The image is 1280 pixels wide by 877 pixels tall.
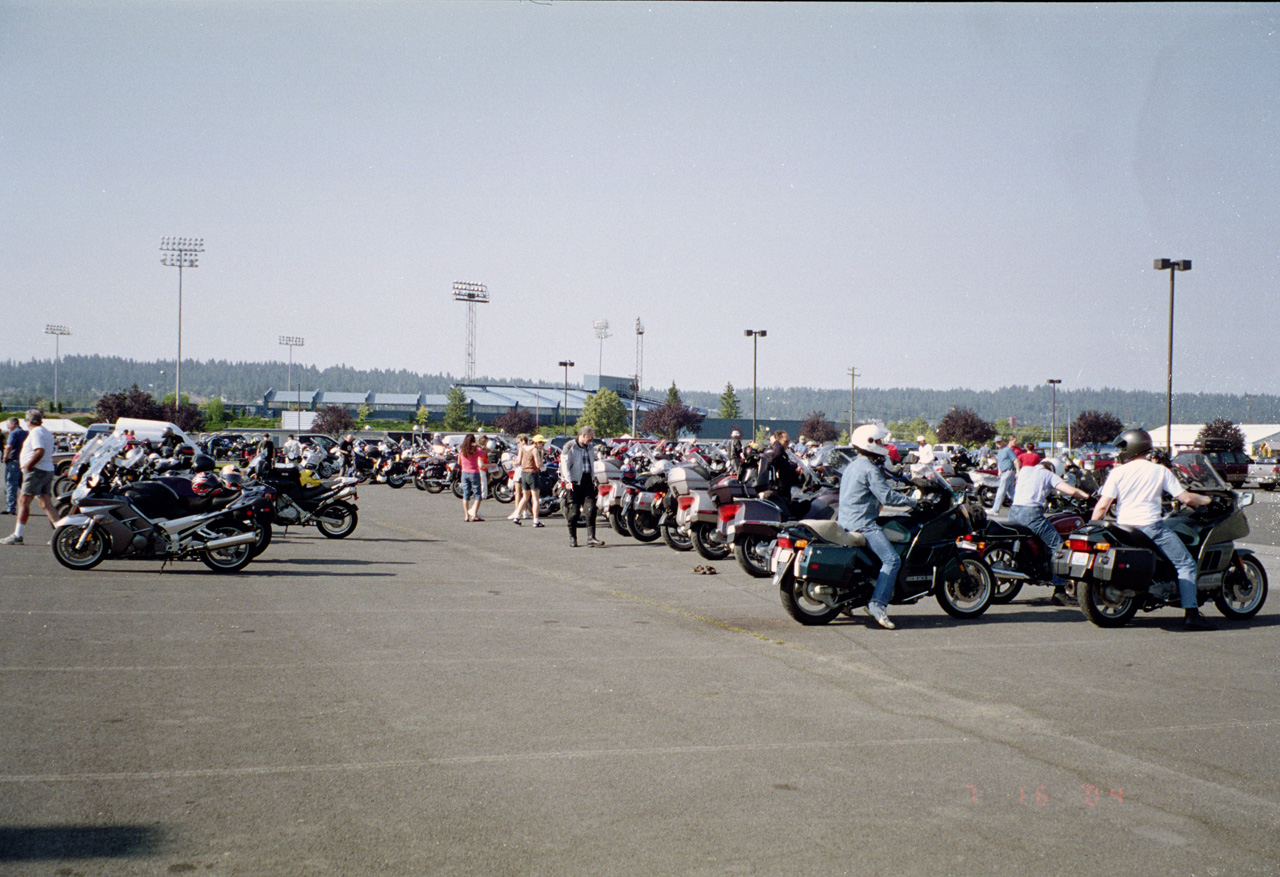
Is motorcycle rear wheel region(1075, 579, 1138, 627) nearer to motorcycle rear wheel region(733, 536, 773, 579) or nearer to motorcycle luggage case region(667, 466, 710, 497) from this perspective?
motorcycle rear wheel region(733, 536, 773, 579)

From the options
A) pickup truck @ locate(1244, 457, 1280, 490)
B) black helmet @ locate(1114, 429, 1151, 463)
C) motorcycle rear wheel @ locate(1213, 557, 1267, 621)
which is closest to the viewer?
black helmet @ locate(1114, 429, 1151, 463)

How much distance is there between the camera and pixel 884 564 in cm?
916

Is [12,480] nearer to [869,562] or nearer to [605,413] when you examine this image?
[869,562]

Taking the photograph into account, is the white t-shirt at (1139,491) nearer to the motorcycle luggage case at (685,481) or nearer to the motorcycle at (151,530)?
the motorcycle luggage case at (685,481)

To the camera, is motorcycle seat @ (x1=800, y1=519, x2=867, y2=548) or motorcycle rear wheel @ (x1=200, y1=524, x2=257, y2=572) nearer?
motorcycle seat @ (x1=800, y1=519, x2=867, y2=548)

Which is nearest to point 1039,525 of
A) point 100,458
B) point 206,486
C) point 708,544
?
point 708,544

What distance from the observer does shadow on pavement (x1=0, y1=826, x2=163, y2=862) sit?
378 centimetres

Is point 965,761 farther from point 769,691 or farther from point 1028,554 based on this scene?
point 1028,554

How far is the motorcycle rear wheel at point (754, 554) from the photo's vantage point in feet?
41.2

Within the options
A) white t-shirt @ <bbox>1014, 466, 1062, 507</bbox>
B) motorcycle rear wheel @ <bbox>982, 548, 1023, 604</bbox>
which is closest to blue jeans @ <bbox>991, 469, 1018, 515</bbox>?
white t-shirt @ <bbox>1014, 466, 1062, 507</bbox>

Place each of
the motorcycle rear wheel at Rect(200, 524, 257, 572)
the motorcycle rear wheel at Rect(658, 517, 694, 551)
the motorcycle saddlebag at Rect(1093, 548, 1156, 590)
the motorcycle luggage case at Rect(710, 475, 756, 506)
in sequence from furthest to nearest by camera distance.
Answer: the motorcycle rear wheel at Rect(658, 517, 694, 551) < the motorcycle luggage case at Rect(710, 475, 756, 506) < the motorcycle rear wheel at Rect(200, 524, 257, 572) < the motorcycle saddlebag at Rect(1093, 548, 1156, 590)

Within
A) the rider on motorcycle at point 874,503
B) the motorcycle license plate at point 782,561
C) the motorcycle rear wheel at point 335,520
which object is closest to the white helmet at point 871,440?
the rider on motorcycle at point 874,503

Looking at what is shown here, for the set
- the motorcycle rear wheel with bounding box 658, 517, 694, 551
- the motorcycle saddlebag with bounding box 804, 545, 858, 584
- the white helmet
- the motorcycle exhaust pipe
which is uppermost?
the white helmet

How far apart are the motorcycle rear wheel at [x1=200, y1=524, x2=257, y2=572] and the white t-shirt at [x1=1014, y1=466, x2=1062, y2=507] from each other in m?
8.70
